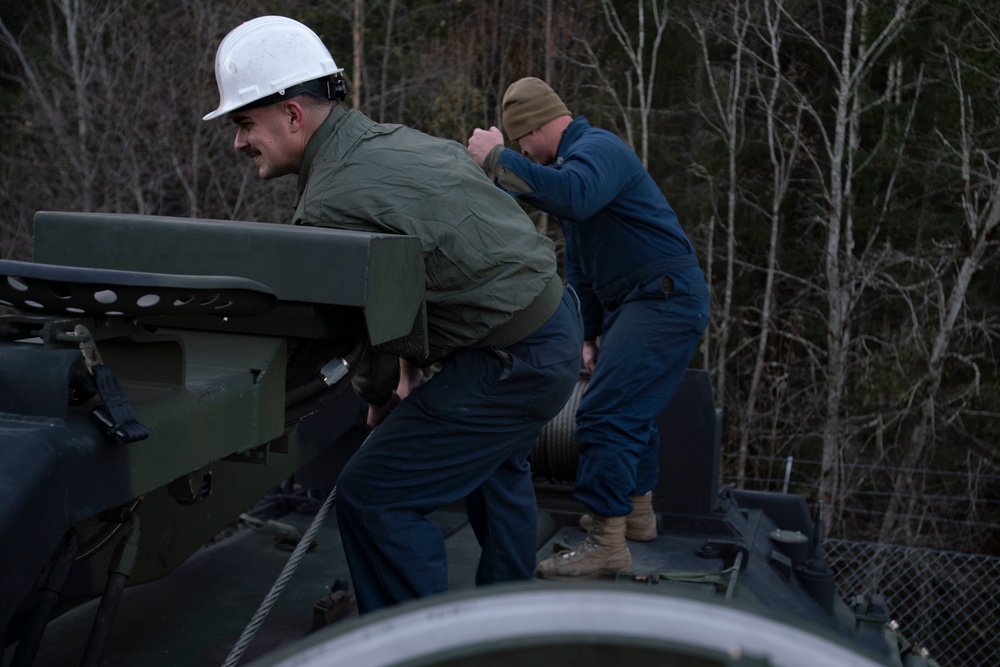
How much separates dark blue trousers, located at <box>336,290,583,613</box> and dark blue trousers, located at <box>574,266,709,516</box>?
2.98 feet

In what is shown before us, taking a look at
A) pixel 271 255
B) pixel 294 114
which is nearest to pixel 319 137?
pixel 294 114

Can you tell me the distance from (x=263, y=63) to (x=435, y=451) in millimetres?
1125

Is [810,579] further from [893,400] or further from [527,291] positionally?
[893,400]

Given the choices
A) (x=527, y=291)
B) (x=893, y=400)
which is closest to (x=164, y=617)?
(x=527, y=291)

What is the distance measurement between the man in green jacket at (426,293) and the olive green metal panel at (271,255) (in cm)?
34

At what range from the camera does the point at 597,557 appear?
4156 millimetres

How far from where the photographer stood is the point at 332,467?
4805mm

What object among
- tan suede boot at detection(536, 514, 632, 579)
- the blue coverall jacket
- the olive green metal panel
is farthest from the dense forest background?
the olive green metal panel

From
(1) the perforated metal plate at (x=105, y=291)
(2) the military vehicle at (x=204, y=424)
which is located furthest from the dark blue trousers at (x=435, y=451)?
(1) the perforated metal plate at (x=105, y=291)

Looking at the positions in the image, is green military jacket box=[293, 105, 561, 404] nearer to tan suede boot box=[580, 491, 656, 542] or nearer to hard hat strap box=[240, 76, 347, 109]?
hard hat strap box=[240, 76, 347, 109]

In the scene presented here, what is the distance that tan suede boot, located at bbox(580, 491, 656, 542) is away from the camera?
15.2 ft

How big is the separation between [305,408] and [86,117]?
987 centimetres

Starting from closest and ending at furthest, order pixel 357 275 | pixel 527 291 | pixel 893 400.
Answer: pixel 357 275 → pixel 527 291 → pixel 893 400

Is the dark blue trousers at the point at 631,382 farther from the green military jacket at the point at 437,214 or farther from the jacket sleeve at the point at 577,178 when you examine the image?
the green military jacket at the point at 437,214
